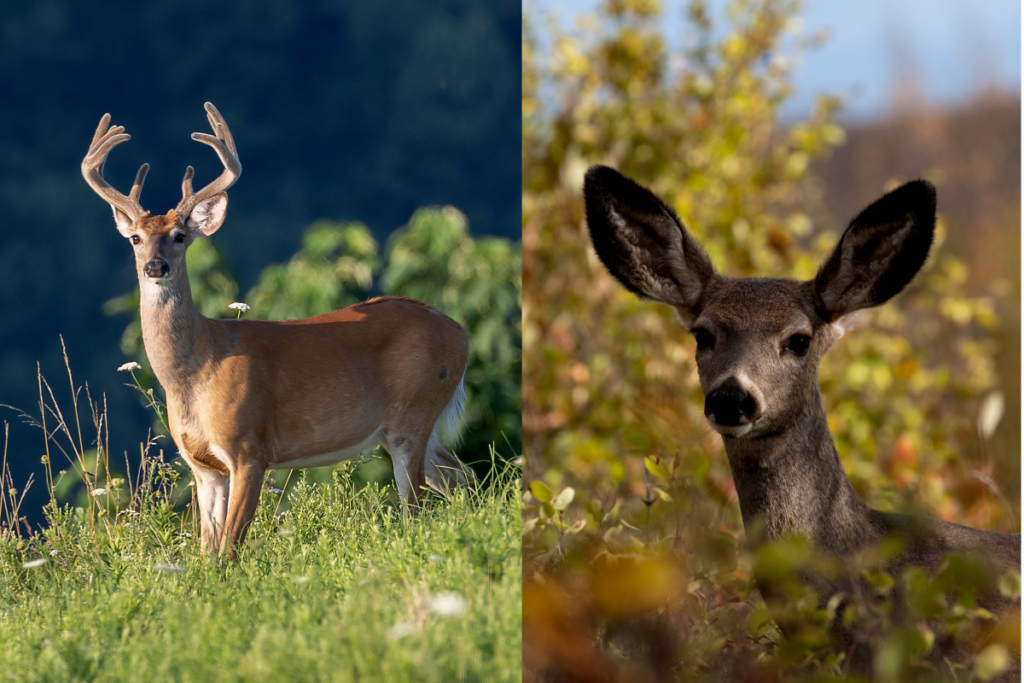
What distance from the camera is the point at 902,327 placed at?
4.39 m

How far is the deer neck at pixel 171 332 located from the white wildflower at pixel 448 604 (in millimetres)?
1086

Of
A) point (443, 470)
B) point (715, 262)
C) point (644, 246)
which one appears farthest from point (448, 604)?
point (715, 262)

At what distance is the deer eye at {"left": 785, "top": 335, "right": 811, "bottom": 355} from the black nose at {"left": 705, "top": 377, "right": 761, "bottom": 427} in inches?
5.3

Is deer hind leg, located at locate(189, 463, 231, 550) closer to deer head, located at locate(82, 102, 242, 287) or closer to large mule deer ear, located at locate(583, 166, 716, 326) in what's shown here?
deer head, located at locate(82, 102, 242, 287)

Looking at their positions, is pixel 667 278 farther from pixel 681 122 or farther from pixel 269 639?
pixel 681 122

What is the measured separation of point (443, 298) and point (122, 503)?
1.03m

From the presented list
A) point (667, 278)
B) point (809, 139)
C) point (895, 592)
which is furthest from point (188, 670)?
point (809, 139)

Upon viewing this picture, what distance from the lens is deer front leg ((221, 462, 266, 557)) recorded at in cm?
245

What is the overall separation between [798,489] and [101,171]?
197 cm

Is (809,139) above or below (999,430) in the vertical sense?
above

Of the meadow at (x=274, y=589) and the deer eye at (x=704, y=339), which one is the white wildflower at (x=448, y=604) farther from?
the deer eye at (x=704, y=339)

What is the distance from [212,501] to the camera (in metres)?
2.57

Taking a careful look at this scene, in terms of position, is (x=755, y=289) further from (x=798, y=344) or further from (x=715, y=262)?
(x=715, y=262)

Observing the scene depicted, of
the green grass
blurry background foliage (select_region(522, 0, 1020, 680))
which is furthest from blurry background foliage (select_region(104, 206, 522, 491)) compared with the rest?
blurry background foliage (select_region(522, 0, 1020, 680))
